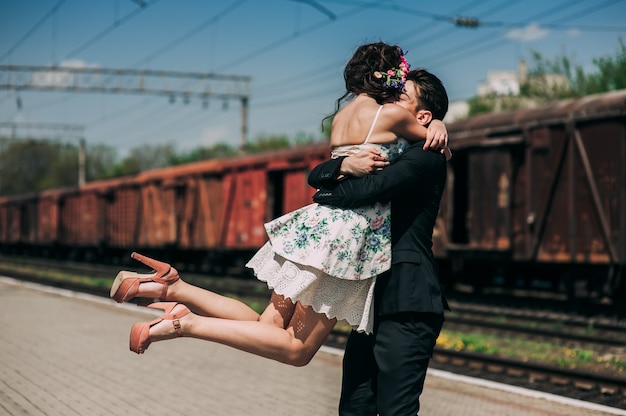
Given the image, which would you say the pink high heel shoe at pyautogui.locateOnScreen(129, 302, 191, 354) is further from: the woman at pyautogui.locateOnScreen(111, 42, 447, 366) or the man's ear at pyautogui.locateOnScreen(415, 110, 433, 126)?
the man's ear at pyautogui.locateOnScreen(415, 110, 433, 126)

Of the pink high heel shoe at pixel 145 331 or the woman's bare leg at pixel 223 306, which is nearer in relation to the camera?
the pink high heel shoe at pixel 145 331

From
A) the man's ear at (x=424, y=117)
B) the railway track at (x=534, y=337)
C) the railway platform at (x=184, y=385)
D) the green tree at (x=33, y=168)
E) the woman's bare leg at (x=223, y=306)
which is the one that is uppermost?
the green tree at (x=33, y=168)

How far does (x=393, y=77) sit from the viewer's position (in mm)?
3090

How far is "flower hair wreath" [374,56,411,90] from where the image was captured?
3.09 metres

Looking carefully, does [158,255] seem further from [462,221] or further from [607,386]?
[607,386]

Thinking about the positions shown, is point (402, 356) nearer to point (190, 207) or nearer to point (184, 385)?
point (184, 385)

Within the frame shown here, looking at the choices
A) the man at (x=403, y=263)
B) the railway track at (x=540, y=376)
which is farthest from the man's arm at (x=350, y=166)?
the railway track at (x=540, y=376)

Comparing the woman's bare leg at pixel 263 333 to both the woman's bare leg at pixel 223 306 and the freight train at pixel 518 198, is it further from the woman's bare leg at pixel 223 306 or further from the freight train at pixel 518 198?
the freight train at pixel 518 198

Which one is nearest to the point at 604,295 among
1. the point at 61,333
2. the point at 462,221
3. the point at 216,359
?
the point at 462,221

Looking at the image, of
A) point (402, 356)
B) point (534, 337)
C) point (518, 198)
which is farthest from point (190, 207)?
point (402, 356)

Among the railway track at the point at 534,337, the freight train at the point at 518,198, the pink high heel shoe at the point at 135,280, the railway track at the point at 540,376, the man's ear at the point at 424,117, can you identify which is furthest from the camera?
the freight train at the point at 518,198

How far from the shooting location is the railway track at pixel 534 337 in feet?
24.3

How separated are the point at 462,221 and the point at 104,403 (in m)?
11.0

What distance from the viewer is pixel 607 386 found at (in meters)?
7.35
